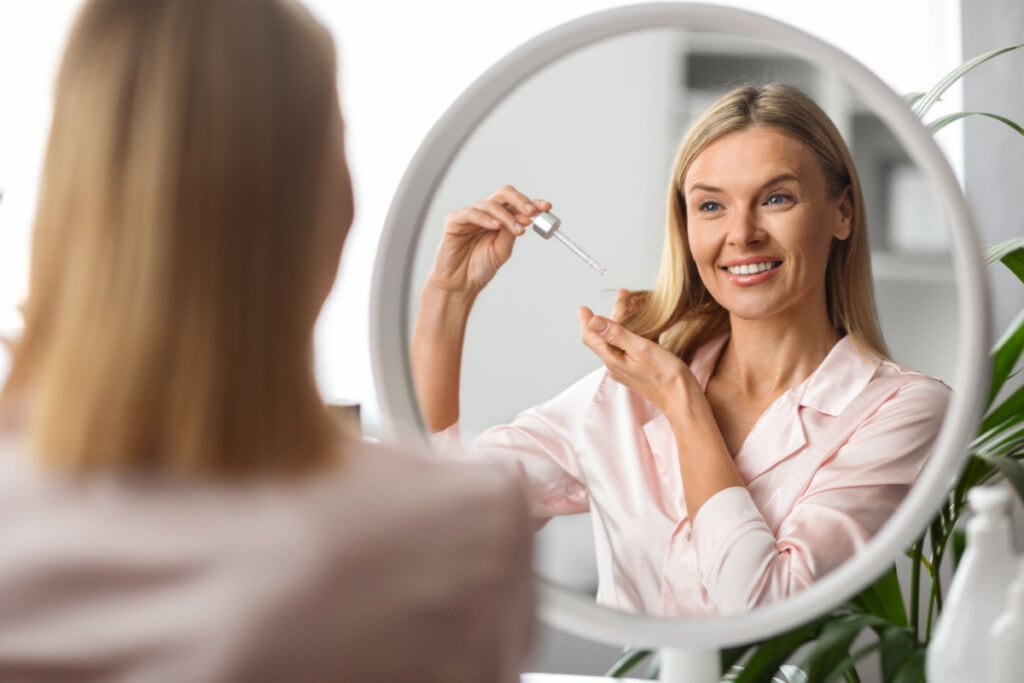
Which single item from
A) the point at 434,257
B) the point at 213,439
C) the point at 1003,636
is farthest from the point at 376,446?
the point at 1003,636

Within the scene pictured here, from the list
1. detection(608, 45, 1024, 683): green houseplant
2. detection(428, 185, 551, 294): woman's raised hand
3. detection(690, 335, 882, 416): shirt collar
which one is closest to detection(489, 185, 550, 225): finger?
detection(428, 185, 551, 294): woman's raised hand

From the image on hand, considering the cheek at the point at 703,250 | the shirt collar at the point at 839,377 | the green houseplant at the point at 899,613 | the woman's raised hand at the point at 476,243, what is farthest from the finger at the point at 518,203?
the green houseplant at the point at 899,613

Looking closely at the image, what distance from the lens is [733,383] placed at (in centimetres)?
71

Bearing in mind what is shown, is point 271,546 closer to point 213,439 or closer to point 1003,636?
point 213,439

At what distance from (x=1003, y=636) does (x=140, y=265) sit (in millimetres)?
516

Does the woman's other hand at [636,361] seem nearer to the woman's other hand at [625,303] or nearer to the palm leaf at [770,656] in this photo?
the woman's other hand at [625,303]

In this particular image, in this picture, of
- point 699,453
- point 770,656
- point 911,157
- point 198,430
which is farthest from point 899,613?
point 198,430

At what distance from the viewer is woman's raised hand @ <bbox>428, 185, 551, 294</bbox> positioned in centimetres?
73

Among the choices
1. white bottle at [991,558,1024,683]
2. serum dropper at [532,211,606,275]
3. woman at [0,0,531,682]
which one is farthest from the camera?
serum dropper at [532,211,606,275]

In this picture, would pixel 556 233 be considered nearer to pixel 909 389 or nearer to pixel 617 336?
pixel 617 336

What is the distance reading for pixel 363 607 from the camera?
42cm

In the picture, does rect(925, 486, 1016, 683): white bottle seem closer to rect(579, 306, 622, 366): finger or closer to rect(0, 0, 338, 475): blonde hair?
rect(579, 306, 622, 366): finger

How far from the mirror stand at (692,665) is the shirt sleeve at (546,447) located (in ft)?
0.37

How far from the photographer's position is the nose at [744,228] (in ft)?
2.25
